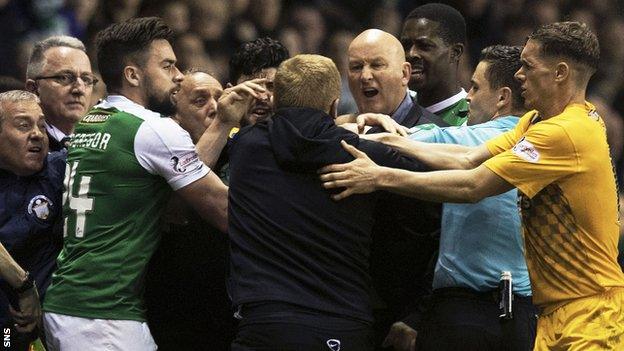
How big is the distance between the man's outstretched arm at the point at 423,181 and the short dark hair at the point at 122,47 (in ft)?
4.08

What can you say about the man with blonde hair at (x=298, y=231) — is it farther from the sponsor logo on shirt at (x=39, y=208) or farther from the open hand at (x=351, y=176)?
the sponsor logo on shirt at (x=39, y=208)

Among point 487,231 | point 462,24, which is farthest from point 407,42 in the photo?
point 487,231

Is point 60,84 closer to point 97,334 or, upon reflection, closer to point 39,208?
point 39,208

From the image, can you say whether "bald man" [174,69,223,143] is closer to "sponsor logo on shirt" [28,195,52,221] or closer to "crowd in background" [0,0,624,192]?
"sponsor logo on shirt" [28,195,52,221]

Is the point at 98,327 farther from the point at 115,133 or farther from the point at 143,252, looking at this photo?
the point at 115,133

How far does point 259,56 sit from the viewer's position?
6223 millimetres

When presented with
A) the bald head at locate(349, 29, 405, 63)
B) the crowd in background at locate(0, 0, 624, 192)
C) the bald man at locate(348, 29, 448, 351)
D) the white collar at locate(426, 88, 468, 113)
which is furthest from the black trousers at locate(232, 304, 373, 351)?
the crowd in background at locate(0, 0, 624, 192)

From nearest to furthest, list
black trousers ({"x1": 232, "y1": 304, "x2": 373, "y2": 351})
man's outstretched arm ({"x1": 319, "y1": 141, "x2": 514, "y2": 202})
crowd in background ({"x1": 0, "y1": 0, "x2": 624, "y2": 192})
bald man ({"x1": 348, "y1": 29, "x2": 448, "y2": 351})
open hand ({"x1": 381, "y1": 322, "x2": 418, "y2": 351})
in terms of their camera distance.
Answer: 1. black trousers ({"x1": 232, "y1": 304, "x2": 373, "y2": 351})
2. man's outstretched arm ({"x1": 319, "y1": 141, "x2": 514, "y2": 202})
3. bald man ({"x1": 348, "y1": 29, "x2": 448, "y2": 351})
4. open hand ({"x1": 381, "y1": 322, "x2": 418, "y2": 351})
5. crowd in background ({"x1": 0, "y1": 0, "x2": 624, "y2": 192})

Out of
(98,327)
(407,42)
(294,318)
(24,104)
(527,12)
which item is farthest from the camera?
(527,12)

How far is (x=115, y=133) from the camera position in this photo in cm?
534

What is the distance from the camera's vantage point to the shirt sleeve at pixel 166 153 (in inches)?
209

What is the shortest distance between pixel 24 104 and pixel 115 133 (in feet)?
2.57

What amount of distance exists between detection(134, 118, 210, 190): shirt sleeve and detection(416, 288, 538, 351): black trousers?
3.97ft

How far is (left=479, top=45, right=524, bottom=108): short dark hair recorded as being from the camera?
5.63 m
